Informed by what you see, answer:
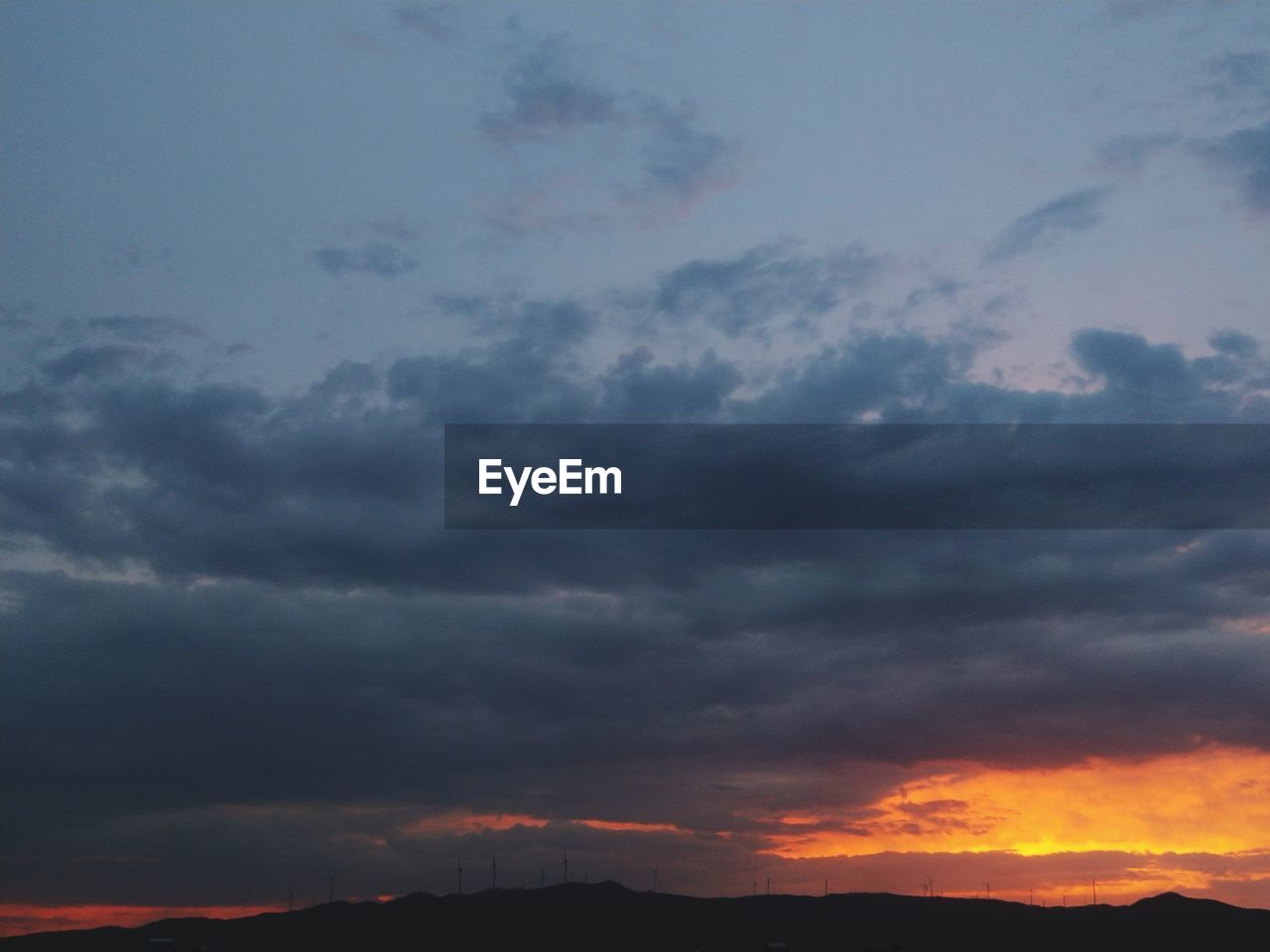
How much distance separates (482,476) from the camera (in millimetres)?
103000

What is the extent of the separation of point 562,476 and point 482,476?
6.10 metres

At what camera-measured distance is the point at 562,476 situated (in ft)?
344
